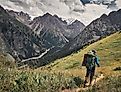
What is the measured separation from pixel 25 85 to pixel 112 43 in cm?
6618

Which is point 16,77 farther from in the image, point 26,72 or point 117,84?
point 117,84

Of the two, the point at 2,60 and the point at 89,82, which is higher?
the point at 2,60

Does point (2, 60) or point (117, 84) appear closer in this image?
point (2, 60)

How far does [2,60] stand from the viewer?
19.8m

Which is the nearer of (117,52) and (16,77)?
(16,77)

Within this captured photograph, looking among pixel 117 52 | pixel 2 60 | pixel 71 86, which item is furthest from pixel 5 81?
pixel 117 52

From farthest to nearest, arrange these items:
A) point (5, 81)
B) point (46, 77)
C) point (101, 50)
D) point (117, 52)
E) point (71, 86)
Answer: point (101, 50), point (117, 52), point (71, 86), point (46, 77), point (5, 81)

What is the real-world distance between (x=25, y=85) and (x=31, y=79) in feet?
3.08

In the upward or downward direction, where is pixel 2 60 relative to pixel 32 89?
upward

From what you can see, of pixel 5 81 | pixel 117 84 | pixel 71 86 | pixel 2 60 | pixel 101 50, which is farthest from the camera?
pixel 101 50

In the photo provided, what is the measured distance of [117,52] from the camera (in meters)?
70.3

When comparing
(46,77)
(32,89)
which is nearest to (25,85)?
(32,89)

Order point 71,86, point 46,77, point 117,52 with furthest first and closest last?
point 117,52 → point 71,86 → point 46,77

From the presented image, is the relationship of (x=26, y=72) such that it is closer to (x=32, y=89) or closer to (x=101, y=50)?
(x=32, y=89)
